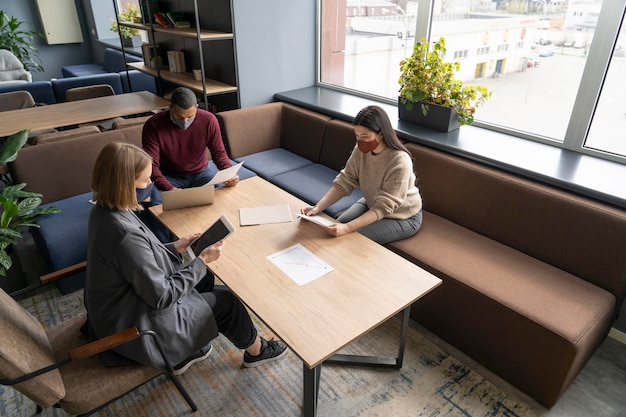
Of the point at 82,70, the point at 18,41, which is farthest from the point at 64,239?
the point at 18,41

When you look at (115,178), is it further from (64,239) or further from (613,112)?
(613,112)

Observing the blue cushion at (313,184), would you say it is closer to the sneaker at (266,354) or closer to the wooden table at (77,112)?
the sneaker at (266,354)

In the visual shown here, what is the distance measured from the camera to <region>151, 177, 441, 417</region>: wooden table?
1481 millimetres

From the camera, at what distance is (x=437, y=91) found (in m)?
2.96

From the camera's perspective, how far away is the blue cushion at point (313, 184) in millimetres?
2888

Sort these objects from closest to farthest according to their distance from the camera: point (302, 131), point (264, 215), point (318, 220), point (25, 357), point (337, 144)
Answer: point (25, 357)
point (318, 220)
point (264, 215)
point (337, 144)
point (302, 131)

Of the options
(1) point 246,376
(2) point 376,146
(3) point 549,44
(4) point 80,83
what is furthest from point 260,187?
(4) point 80,83

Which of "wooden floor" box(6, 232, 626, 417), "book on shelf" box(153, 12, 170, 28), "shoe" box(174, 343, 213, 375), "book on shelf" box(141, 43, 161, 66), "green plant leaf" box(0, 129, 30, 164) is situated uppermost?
"book on shelf" box(153, 12, 170, 28)

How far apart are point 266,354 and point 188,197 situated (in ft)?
3.13

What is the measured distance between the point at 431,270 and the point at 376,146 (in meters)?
0.73

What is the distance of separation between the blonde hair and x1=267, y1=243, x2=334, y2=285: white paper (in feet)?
2.20

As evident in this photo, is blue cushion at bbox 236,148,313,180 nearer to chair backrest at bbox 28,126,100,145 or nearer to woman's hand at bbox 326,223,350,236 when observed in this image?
chair backrest at bbox 28,126,100,145

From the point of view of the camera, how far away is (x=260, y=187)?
258 centimetres

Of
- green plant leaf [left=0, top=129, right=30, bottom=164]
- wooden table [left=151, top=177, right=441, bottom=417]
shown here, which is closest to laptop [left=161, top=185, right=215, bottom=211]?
wooden table [left=151, top=177, right=441, bottom=417]
